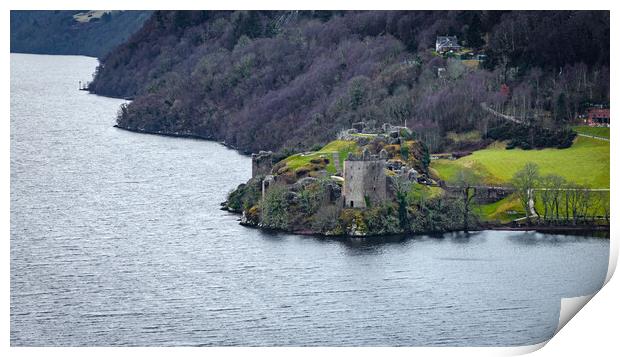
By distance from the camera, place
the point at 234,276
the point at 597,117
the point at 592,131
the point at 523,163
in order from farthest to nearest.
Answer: the point at 597,117 < the point at 592,131 < the point at 523,163 < the point at 234,276

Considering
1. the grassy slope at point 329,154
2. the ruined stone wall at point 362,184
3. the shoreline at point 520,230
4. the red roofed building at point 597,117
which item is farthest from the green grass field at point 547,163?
the ruined stone wall at point 362,184

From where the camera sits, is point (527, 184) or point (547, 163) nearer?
point (527, 184)

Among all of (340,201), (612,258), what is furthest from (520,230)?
(612,258)

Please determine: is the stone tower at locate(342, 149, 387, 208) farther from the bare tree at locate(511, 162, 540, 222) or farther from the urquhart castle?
the bare tree at locate(511, 162, 540, 222)

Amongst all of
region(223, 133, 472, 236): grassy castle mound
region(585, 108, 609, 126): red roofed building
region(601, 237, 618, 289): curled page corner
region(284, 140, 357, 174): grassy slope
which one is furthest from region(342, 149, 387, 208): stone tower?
region(585, 108, 609, 126): red roofed building

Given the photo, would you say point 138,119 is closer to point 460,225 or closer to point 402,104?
point 402,104

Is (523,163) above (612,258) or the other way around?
above

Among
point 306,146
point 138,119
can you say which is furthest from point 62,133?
point 306,146

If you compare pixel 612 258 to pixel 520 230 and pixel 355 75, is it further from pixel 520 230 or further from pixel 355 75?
pixel 355 75
